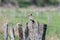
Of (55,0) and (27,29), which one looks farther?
(55,0)

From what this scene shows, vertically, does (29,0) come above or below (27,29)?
below

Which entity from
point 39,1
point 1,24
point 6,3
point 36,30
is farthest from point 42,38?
point 39,1

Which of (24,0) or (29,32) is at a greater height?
(29,32)

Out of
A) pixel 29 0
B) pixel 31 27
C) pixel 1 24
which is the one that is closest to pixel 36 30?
pixel 31 27

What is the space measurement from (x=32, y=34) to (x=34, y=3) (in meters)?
53.2

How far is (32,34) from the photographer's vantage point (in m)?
11.2

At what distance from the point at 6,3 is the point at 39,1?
326 inches

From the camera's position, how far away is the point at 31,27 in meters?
11.0

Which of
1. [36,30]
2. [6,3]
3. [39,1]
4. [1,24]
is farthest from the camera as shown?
[39,1]

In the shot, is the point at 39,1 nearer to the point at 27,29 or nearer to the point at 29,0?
the point at 29,0

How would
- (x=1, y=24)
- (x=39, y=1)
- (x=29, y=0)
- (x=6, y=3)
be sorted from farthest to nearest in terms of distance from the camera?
1. (x=29, y=0)
2. (x=39, y=1)
3. (x=6, y=3)
4. (x=1, y=24)

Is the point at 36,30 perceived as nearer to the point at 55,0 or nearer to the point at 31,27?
the point at 31,27

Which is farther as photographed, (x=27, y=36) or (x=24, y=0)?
(x=24, y=0)

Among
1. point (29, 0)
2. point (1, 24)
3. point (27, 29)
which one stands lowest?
point (29, 0)
